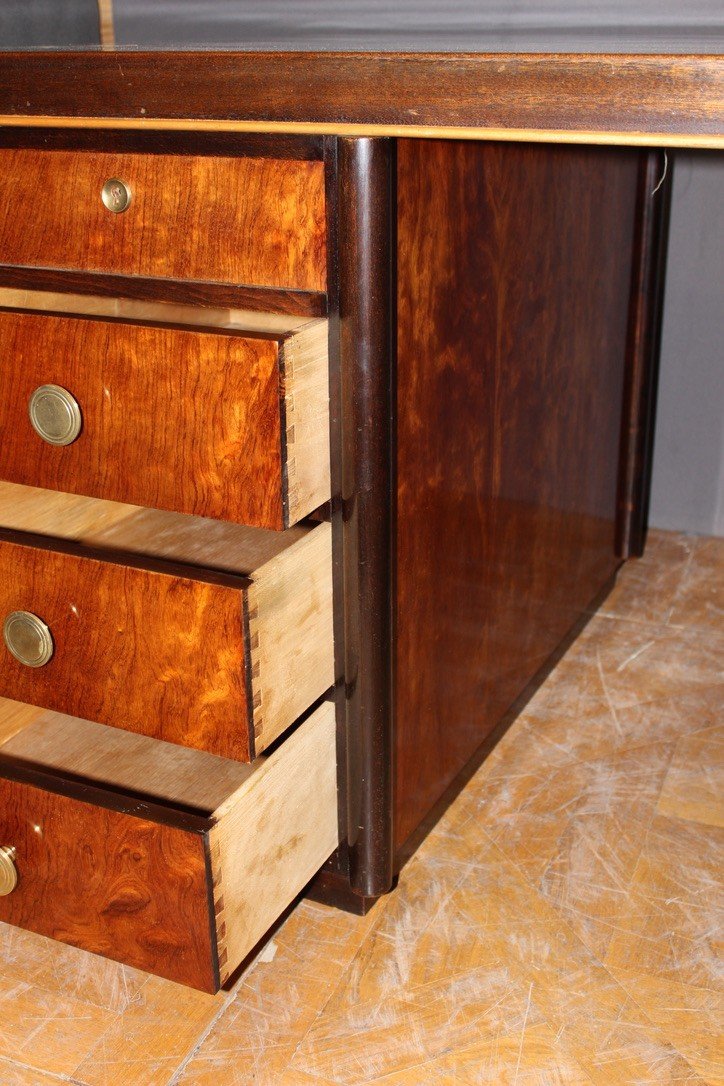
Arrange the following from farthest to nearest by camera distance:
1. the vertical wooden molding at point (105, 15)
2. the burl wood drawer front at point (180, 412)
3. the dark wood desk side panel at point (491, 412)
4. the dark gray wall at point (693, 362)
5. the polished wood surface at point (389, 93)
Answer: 1. the dark gray wall at point (693, 362)
2. the vertical wooden molding at point (105, 15)
3. the dark wood desk side panel at point (491, 412)
4. the burl wood drawer front at point (180, 412)
5. the polished wood surface at point (389, 93)

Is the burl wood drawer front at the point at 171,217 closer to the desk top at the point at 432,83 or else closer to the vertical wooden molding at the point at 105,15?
the desk top at the point at 432,83

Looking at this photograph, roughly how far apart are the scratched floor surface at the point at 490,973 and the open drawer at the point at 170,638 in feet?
0.73

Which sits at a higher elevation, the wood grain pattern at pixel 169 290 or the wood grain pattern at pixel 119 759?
the wood grain pattern at pixel 169 290

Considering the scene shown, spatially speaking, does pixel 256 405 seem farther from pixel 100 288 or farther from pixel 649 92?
pixel 649 92

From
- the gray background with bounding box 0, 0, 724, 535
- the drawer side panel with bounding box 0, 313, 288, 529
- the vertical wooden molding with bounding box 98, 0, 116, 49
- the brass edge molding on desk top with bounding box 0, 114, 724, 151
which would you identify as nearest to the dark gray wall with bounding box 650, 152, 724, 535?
the gray background with bounding box 0, 0, 724, 535

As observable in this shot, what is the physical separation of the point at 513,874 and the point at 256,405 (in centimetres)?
49

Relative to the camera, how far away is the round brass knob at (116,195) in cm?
74

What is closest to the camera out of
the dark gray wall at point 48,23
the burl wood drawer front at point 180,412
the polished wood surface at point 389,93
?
the polished wood surface at point 389,93

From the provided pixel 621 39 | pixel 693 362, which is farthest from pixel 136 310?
pixel 693 362

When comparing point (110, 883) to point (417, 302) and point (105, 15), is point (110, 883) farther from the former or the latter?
point (105, 15)

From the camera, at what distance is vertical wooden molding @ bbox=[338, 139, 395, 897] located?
0.70 meters

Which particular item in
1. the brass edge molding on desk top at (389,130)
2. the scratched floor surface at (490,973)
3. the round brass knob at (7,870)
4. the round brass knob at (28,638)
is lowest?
the scratched floor surface at (490,973)

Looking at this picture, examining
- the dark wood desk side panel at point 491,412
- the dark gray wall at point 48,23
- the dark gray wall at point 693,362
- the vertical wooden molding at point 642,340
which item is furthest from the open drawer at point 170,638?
the dark gray wall at point 693,362

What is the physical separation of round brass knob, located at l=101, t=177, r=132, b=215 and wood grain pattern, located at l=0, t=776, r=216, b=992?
377 millimetres
